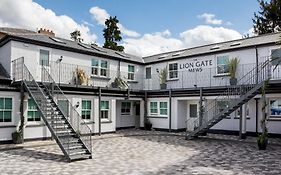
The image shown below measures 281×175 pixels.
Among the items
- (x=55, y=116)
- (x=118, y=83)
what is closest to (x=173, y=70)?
(x=118, y=83)

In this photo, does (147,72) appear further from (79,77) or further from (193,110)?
(79,77)

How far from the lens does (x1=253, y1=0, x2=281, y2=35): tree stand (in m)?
30.5

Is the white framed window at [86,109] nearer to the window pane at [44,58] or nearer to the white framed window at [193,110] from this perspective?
the window pane at [44,58]

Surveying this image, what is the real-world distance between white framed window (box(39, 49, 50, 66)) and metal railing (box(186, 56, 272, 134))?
1041 centimetres

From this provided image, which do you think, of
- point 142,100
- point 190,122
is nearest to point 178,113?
point 190,122

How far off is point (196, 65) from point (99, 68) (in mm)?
7444

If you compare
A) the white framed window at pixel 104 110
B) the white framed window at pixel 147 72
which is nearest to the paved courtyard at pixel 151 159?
the white framed window at pixel 104 110

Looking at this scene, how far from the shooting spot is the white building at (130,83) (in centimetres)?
1538

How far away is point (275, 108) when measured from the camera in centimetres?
1761

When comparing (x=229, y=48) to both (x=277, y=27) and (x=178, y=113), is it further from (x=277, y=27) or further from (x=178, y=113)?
(x=277, y=27)

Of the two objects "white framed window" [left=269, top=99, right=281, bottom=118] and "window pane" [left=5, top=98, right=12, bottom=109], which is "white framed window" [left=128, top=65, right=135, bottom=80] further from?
"white framed window" [left=269, top=99, right=281, bottom=118]

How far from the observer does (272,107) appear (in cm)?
1773

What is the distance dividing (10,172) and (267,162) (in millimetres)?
9403

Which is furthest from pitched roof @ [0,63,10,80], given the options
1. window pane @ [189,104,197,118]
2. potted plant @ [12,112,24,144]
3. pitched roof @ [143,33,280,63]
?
window pane @ [189,104,197,118]
